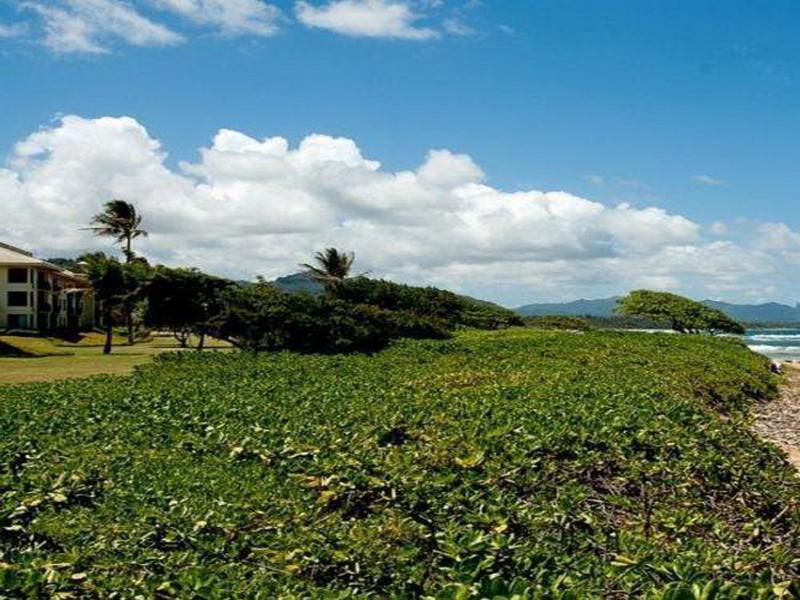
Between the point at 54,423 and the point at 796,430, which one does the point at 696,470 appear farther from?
the point at 796,430

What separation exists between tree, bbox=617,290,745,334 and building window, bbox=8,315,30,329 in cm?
4830

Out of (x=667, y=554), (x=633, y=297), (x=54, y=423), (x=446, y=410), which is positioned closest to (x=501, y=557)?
(x=667, y=554)

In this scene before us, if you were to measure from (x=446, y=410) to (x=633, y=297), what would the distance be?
197ft

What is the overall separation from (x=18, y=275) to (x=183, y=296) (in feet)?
92.8

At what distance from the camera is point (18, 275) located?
6331 centimetres

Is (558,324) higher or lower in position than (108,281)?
lower

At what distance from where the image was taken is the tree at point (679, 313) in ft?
210

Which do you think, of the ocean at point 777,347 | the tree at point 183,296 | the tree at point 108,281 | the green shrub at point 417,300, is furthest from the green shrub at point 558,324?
the tree at point 108,281

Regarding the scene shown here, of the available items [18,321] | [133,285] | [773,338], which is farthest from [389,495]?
[773,338]

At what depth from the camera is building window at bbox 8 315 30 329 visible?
206 ft

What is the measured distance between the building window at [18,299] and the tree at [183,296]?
1020 inches

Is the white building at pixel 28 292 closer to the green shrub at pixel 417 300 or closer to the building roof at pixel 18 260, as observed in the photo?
the building roof at pixel 18 260

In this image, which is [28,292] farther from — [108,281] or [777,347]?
[777,347]

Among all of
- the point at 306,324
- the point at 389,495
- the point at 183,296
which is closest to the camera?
the point at 389,495
